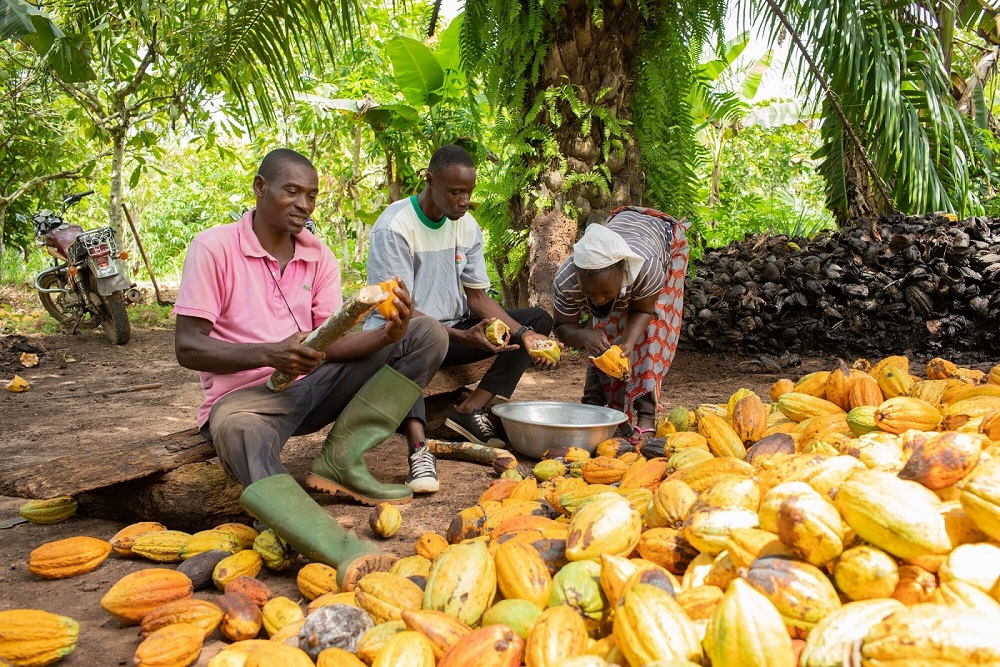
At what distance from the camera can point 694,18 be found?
5113 mm

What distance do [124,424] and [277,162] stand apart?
232cm

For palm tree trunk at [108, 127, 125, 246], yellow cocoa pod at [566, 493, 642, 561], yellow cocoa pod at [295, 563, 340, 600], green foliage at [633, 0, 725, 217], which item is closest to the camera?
yellow cocoa pod at [566, 493, 642, 561]

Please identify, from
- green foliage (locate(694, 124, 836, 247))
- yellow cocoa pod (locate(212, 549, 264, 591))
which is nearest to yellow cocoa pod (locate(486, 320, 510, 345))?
yellow cocoa pod (locate(212, 549, 264, 591))

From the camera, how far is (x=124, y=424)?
4262 mm

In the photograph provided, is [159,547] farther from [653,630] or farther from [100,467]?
[653,630]

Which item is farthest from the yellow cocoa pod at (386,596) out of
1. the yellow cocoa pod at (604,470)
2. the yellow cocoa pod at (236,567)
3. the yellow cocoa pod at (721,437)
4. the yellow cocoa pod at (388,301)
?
the yellow cocoa pod at (721,437)

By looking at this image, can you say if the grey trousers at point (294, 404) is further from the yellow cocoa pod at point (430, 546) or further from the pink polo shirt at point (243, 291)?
the yellow cocoa pod at point (430, 546)

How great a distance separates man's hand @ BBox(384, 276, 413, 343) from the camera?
2676 millimetres

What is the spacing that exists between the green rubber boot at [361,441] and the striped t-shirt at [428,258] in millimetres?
554

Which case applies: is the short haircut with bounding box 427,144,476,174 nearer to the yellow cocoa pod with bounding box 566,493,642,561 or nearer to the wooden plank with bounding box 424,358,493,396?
the wooden plank with bounding box 424,358,493,396

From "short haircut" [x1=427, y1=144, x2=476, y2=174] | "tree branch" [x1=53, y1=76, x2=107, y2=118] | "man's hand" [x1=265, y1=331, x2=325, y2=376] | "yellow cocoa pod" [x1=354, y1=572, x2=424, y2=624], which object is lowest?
"yellow cocoa pod" [x1=354, y1=572, x2=424, y2=624]

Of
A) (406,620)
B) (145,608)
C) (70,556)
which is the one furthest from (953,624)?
(70,556)

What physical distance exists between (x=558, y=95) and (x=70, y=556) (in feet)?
13.7

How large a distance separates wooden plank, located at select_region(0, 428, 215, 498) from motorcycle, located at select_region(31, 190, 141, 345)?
4714 mm
